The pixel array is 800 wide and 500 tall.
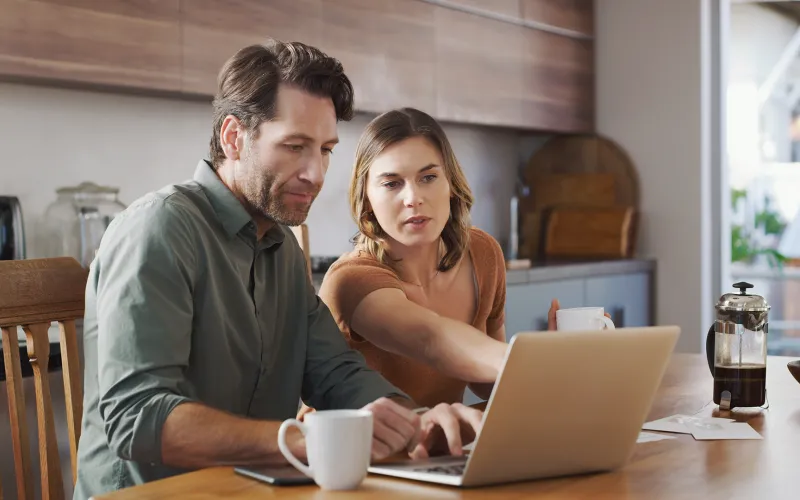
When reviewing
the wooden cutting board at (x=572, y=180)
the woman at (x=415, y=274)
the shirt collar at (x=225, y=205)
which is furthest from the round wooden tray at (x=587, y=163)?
the shirt collar at (x=225, y=205)

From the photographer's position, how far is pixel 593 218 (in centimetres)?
488

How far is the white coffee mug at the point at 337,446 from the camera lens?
3.59 feet

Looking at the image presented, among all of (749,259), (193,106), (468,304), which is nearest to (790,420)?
(468,304)

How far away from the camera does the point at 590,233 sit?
4875 mm

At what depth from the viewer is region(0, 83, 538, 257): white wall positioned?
2.95 metres

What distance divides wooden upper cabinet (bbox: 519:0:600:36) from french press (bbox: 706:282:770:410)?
303 centimetres

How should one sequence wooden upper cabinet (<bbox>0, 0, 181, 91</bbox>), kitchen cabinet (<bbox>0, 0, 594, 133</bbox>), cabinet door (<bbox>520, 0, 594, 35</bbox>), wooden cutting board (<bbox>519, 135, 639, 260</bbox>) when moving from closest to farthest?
1. wooden upper cabinet (<bbox>0, 0, 181, 91</bbox>)
2. kitchen cabinet (<bbox>0, 0, 594, 133</bbox>)
3. cabinet door (<bbox>520, 0, 594, 35</bbox>)
4. wooden cutting board (<bbox>519, 135, 639, 260</bbox>)

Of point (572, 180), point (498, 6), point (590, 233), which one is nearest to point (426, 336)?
point (498, 6)

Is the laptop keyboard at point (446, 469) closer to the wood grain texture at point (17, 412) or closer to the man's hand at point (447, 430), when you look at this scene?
the man's hand at point (447, 430)

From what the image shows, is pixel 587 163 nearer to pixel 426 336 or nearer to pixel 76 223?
pixel 76 223

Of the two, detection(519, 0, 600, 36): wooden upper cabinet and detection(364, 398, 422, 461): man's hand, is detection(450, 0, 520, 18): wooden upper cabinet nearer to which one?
detection(519, 0, 600, 36): wooden upper cabinet

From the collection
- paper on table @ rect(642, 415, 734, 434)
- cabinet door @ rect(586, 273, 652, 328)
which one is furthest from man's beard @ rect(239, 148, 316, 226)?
cabinet door @ rect(586, 273, 652, 328)

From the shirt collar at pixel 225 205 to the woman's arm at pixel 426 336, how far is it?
0.95ft

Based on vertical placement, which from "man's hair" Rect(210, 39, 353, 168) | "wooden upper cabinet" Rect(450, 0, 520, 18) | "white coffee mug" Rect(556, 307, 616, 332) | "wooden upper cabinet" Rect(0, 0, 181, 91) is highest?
"wooden upper cabinet" Rect(450, 0, 520, 18)
